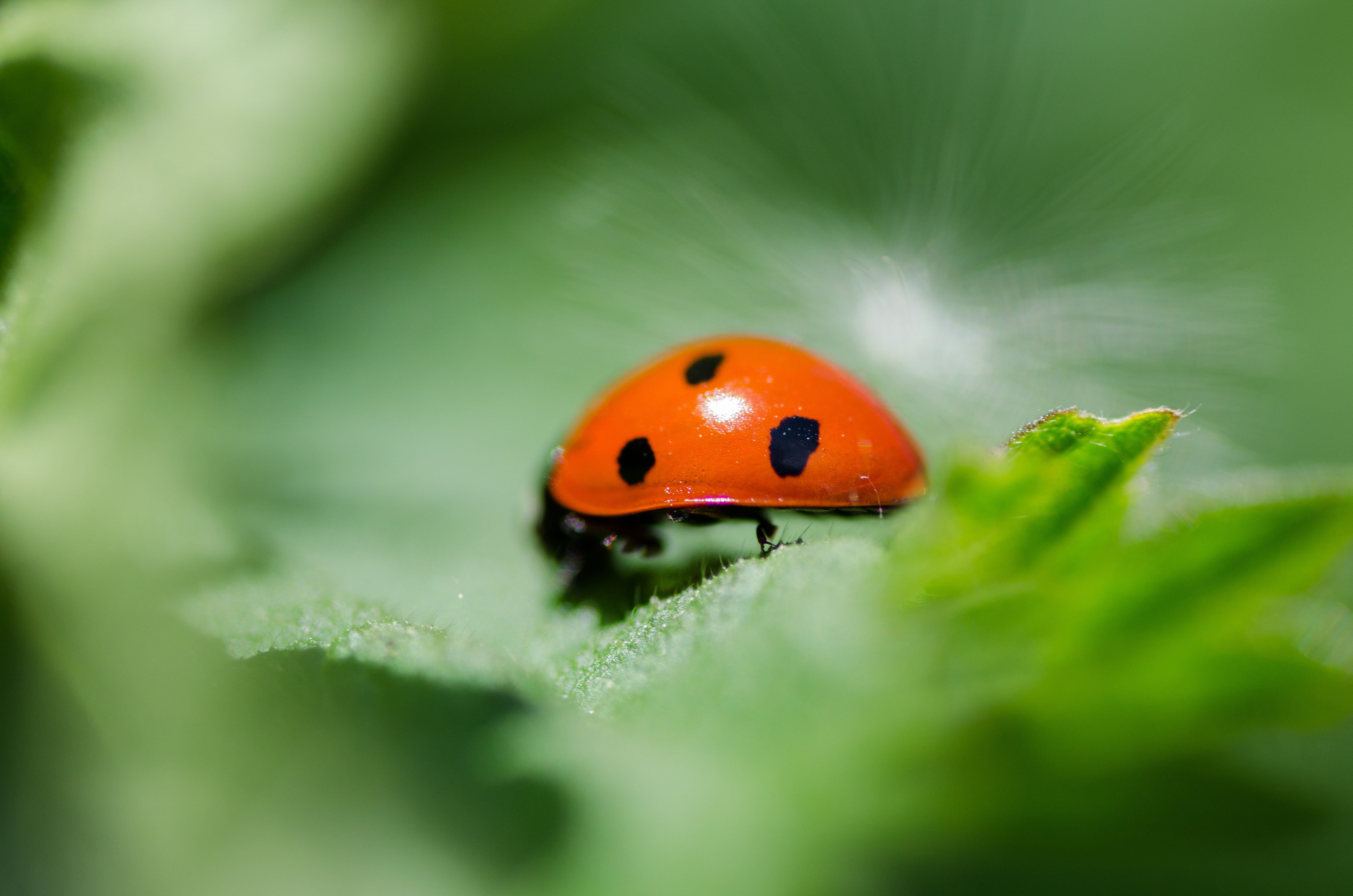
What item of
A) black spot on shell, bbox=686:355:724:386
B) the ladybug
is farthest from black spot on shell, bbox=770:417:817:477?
black spot on shell, bbox=686:355:724:386

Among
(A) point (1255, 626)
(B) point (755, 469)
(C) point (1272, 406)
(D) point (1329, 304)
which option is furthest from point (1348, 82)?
(A) point (1255, 626)

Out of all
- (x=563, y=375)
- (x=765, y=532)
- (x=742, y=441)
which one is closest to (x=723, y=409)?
(x=742, y=441)

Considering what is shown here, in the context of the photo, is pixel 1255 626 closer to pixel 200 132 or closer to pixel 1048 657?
pixel 1048 657

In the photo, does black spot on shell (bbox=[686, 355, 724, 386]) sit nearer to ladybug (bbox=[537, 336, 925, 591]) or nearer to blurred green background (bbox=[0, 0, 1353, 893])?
ladybug (bbox=[537, 336, 925, 591])

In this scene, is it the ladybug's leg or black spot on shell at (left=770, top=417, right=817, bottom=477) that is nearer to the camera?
the ladybug's leg

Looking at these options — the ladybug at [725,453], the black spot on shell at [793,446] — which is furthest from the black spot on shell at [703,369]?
the black spot on shell at [793,446]

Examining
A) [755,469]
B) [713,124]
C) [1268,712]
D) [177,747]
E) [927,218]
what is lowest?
[1268,712]

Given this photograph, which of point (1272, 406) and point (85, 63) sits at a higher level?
point (85, 63)
